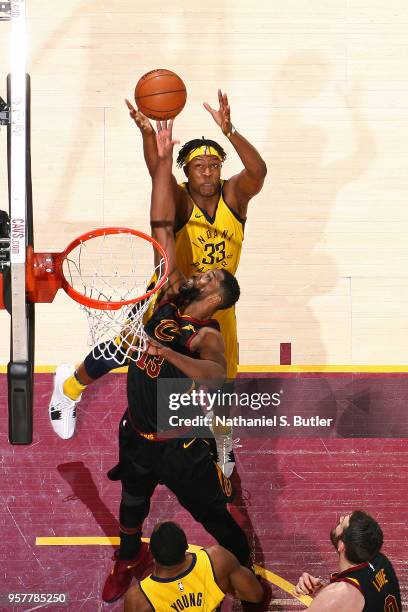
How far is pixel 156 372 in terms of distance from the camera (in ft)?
23.6

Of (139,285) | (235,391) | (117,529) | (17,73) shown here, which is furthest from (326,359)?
(17,73)

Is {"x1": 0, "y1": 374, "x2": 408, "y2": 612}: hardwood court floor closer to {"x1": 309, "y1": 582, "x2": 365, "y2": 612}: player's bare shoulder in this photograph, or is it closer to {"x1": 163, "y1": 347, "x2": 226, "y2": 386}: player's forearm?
{"x1": 163, "y1": 347, "x2": 226, "y2": 386}: player's forearm

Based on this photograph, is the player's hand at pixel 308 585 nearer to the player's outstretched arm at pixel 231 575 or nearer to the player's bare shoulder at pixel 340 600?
the player's bare shoulder at pixel 340 600

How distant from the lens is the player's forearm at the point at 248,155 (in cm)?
747

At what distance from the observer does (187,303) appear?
24.0 feet

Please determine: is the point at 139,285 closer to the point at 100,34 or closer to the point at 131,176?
the point at 131,176

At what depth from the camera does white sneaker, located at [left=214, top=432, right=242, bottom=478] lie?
8.20 metres

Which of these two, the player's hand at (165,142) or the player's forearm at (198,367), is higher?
the player's hand at (165,142)

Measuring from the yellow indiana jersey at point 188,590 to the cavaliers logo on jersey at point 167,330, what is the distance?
163 centimetres

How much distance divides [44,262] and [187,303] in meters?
1.49

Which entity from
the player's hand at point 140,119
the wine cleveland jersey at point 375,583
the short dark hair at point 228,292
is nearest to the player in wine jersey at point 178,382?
the short dark hair at point 228,292

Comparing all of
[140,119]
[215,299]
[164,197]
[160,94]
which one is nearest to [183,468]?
[215,299]

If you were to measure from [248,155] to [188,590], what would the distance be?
3209 mm

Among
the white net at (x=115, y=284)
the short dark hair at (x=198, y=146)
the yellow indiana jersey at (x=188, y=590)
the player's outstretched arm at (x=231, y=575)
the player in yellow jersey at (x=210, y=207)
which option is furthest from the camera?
the short dark hair at (x=198, y=146)
